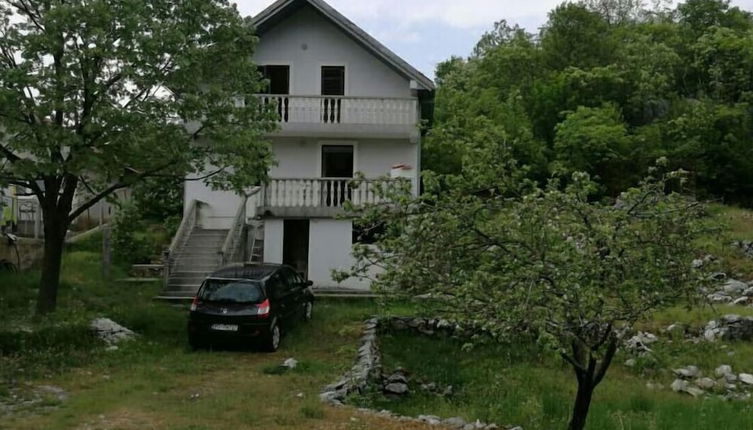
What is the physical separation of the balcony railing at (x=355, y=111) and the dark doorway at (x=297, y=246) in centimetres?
351

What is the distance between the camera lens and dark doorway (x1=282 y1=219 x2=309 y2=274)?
22.3 m

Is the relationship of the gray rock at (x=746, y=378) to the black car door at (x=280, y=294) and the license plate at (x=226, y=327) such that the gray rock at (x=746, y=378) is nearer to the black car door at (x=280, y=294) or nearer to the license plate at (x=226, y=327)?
the black car door at (x=280, y=294)

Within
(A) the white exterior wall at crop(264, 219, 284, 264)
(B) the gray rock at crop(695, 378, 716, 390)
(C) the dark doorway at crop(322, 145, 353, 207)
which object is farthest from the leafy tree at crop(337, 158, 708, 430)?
(C) the dark doorway at crop(322, 145, 353, 207)

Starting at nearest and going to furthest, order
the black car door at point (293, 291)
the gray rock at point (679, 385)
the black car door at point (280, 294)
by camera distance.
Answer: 1. the gray rock at point (679, 385)
2. the black car door at point (280, 294)
3. the black car door at point (293, 291)

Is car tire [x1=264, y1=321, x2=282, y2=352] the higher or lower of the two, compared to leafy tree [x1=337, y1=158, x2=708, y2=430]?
lower

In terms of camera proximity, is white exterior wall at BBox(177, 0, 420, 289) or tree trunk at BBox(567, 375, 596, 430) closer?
tree trunk at BBox(567, 375, 596, 430)

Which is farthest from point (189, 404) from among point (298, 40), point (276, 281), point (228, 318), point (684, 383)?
point (298, 40)

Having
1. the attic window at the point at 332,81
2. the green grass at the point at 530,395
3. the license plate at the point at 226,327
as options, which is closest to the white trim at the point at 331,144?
the attic window at the point at 332,81

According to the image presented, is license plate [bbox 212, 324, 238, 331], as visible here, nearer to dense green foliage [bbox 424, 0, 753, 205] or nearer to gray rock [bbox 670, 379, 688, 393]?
gray rock [bbox 670, 379, 688, 393]

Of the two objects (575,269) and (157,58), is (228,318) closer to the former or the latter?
(157,58)

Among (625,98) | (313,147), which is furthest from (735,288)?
(625,98)

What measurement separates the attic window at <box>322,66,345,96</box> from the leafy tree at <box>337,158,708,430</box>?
15.6m

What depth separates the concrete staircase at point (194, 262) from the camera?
61.1 ft

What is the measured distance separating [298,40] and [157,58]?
1009cm
